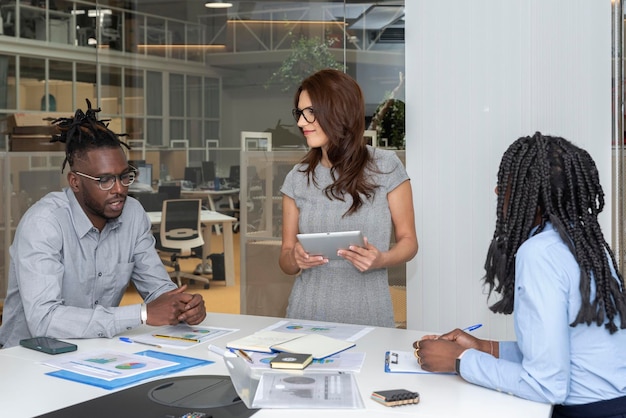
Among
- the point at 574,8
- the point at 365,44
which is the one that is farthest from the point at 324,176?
the point at 365,44

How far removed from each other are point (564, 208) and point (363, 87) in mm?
3114

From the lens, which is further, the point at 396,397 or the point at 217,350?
the point at 217,350

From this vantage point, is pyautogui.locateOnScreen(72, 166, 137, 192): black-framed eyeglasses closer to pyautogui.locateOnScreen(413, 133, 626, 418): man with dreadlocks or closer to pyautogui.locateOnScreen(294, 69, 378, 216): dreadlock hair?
pyautogui.locateOnScreen(294, 69, 378, 216): dreadlock hair

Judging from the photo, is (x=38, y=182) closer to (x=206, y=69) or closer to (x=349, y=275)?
(x=206, y=69)

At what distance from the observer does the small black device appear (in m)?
1.86

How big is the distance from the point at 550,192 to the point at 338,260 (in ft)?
3.99

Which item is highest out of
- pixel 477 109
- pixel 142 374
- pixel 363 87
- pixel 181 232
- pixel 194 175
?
pixel 363 87

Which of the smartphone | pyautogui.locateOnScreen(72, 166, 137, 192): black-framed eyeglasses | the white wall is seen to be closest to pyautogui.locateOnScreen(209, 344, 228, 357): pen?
the smartphone

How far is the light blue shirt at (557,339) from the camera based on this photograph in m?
1.81

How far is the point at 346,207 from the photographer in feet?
9.87

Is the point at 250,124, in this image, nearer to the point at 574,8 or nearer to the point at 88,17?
the point at 88,17

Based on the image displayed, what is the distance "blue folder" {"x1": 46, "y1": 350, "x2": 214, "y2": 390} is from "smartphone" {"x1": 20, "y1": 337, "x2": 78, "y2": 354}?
214 millimetres

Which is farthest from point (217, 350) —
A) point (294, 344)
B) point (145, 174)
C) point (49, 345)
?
point (145, 174)

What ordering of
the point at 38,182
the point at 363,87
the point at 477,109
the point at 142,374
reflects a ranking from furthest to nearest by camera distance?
1. the point at 38,182
2. the point at 363,87
3. the point at 477,109
4. the point at 142,374
